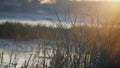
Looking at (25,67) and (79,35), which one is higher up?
(79,35)

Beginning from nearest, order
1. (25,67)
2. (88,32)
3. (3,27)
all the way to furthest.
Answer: (25,67) → (88,32) → (3,27)

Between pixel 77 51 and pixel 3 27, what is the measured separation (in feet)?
40.5

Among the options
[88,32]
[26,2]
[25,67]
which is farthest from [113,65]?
[26,2]

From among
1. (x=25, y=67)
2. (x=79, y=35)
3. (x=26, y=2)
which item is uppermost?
(x=26, y=2)

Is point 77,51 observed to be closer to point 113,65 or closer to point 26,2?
point 113,65

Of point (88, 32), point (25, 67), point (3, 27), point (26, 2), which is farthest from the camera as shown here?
point (26, 2)

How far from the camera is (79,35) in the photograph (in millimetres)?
7125

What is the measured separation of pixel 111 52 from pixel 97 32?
351mm

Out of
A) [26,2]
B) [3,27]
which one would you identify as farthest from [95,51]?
[26,2]

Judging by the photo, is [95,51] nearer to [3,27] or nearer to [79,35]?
[79,35]

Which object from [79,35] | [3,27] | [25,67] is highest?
[3,27]

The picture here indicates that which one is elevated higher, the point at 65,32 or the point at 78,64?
the point at 65,32

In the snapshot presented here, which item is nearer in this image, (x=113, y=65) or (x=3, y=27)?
(x=113, y=65)

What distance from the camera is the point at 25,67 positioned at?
21.3 ft
